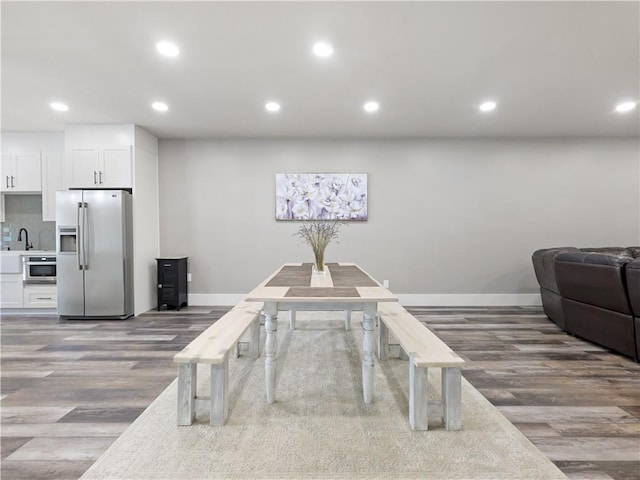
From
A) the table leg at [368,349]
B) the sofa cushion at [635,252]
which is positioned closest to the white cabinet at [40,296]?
the table leg at [368,349]

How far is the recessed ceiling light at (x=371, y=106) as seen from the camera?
367cm

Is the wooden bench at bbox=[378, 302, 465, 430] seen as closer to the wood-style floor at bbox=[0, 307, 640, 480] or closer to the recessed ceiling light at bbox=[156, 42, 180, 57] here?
the wood-style floor at bbox=[0, 307, 640, 480]

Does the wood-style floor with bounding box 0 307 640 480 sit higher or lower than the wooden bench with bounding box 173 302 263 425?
lower

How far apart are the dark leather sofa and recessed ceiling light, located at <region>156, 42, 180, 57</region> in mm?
3998

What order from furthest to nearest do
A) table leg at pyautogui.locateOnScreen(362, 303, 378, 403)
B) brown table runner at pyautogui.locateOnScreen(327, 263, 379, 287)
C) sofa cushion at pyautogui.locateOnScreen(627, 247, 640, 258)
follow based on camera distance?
sofa cushion at pyautogui.locateOnScreen(627, 247, 640, 258) → brown table runner at pyautogui.locateOnScreen(327, 263, 379, 287) → table leg at pyautogui.locateOnScreen(362, 303, 378, 403)

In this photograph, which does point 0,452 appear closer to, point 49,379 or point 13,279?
point 49,379

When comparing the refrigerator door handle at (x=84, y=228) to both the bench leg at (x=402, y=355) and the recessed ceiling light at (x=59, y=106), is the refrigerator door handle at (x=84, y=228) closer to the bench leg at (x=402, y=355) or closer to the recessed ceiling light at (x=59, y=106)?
the recessed ceiling light at (x=59, y=106)

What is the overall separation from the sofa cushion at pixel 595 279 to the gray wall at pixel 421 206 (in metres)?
1.55

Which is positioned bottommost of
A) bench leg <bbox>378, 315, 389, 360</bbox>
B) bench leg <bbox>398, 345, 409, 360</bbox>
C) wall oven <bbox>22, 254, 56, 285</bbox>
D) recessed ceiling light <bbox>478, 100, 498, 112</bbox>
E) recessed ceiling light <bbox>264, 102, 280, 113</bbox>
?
bench leg <bbox>398, 345, 409, 360</bbox>

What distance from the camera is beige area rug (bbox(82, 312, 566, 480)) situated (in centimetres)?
148

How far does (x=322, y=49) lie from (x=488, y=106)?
2241mm

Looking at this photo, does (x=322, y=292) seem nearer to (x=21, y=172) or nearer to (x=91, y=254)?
(x=91, y=254)

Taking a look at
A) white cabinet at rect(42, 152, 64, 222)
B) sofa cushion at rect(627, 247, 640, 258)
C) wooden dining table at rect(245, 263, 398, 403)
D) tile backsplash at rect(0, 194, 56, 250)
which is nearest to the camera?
wooden dining table at rect(245, 263, 398, 403)

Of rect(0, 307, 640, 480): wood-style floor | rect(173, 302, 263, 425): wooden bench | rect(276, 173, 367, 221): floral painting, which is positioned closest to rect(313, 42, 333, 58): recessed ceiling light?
rect(173, 302, 263, 425): wooden bench
